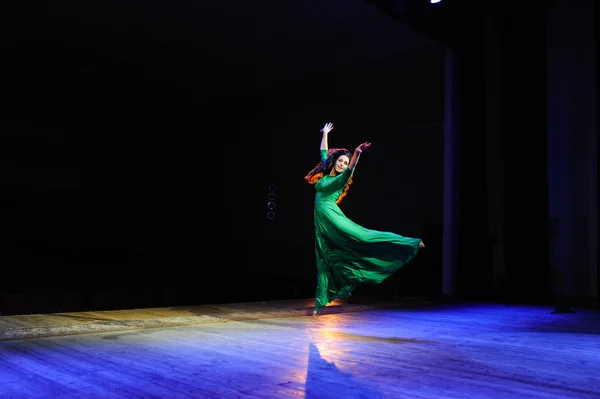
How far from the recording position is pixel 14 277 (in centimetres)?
657

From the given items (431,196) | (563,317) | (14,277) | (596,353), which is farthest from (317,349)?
(14,277)

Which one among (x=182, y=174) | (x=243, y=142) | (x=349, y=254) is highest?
(x=243, y=142)

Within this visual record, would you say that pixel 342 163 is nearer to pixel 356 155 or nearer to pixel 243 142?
pixel 356 155

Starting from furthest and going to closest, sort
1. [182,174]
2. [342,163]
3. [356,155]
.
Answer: [182,174], [342,163], [356,155]

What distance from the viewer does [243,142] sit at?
29.7 feet

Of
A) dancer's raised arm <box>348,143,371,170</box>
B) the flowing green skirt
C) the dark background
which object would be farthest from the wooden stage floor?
the dark background

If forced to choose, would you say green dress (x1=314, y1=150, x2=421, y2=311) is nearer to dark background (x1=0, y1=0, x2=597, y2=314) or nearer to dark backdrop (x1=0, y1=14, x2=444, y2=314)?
dark background (x1=0, y1=0, x2=597, y2=314)

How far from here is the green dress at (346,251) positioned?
3.77m

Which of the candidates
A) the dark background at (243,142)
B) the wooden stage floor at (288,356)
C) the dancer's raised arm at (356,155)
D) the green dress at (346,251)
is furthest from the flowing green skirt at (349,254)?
the dark background at (243,142)

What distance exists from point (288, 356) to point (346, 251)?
5.66 ft

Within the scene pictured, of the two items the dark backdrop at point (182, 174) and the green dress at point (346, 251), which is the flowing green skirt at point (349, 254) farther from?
the dark backdrop at point (182, 174)

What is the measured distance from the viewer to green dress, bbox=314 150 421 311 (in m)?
3.77

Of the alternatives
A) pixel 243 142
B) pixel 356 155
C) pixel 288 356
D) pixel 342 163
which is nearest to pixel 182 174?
pixel 243 142

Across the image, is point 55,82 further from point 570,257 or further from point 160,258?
point 570,257
